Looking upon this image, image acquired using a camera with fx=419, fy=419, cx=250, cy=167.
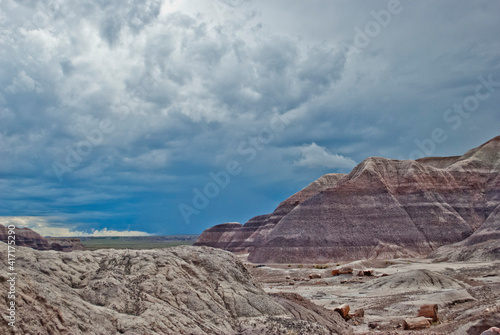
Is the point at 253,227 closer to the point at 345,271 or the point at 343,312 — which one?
the point at 345,271

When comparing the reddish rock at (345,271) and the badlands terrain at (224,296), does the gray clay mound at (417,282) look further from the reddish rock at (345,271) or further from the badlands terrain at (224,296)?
the reddish rock at (345,271)

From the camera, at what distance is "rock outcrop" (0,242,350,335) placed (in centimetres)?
955

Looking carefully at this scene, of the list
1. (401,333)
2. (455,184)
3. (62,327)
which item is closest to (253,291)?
(401,333)

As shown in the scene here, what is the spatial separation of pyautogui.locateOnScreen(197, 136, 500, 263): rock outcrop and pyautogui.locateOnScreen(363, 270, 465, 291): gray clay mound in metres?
34.2

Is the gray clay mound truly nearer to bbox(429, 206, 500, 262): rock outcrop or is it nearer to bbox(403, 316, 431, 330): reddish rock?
bbox(403, 316, 431, 330): reddish rock

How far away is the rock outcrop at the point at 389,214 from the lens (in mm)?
64688

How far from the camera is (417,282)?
26219 millimetres

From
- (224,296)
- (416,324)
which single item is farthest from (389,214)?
(224,296)

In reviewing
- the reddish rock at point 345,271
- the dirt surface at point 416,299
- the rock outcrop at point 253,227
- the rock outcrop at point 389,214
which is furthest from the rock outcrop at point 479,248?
the rock outcrop at point 253,227

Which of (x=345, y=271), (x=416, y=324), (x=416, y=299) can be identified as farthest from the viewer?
(x=345, y=271)

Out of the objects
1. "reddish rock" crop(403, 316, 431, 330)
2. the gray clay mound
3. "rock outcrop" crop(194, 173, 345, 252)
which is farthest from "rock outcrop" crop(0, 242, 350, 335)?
"rock outcrop" crop(194, 173, 345, 252)

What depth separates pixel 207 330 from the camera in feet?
37.7

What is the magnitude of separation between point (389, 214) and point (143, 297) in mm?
63048

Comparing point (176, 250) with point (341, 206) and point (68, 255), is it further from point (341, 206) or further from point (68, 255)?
point (341, 206)
